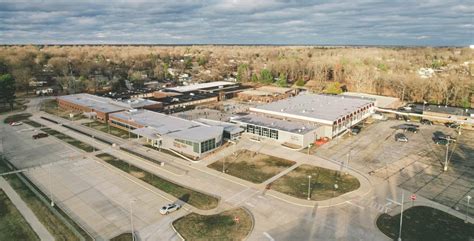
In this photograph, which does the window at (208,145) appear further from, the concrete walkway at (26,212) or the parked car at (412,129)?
the parked car at (412,129)

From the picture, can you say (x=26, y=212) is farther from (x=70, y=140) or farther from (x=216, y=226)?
(x=70, y=140)

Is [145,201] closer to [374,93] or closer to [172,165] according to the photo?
[172,165]

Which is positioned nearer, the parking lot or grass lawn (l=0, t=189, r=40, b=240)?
grass lawn (l=0, t=189, r=40, b=240)

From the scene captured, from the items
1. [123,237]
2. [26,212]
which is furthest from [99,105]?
[123,237]

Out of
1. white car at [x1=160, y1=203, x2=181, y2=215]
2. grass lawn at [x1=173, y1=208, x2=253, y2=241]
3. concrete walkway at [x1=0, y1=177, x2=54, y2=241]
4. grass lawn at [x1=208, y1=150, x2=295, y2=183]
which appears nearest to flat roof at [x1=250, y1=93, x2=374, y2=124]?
grass lawn at [x1=208, y1=150, x2=295, y2=183]

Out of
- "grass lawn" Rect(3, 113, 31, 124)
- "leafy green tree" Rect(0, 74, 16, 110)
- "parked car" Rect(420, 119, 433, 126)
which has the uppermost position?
"leafy green tree" Rect(0, 74, 16, 110)

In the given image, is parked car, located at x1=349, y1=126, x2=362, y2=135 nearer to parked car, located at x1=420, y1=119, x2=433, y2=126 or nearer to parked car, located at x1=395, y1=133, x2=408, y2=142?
parked car, located at x1=395, y1=133, x2=408, y2=142
